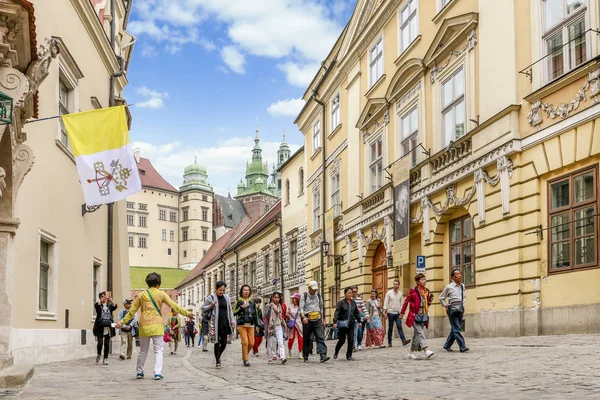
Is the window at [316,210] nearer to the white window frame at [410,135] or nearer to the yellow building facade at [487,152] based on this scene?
the yellow building facade at [487,152]

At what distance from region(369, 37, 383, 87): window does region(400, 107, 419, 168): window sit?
327 centimetres

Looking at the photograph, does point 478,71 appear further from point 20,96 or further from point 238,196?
point 238,196

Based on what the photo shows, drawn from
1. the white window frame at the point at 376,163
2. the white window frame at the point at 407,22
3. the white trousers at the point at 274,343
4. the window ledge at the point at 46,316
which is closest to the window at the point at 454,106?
the white window frame at the point at 407,22

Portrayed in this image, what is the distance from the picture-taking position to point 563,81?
49.0ft

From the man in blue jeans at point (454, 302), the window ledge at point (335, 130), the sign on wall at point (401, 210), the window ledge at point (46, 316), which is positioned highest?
the window ledge at point (335, 130)

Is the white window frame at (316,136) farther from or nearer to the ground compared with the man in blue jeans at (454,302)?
farther from the ground

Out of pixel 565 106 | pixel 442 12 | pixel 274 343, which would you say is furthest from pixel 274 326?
pixel 442 12

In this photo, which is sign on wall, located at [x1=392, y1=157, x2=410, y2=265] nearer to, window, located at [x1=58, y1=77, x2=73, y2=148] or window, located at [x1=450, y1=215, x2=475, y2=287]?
window, located at [x1=450, y1=215, x2=475, y2=287]

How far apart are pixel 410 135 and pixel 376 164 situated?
408cm

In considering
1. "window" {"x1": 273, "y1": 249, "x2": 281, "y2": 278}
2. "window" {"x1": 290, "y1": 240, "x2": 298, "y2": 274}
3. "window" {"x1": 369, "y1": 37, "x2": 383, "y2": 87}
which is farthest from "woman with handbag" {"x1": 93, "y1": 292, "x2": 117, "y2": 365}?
"window" {"x1": 273, "y1": 249, "x2": 281, "y2": 278}

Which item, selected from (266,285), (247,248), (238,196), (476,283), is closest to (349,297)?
(476,283)

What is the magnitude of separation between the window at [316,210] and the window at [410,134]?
1252 cm

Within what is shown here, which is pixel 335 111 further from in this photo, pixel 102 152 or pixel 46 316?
pixel 102 152

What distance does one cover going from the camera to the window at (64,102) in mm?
19638
